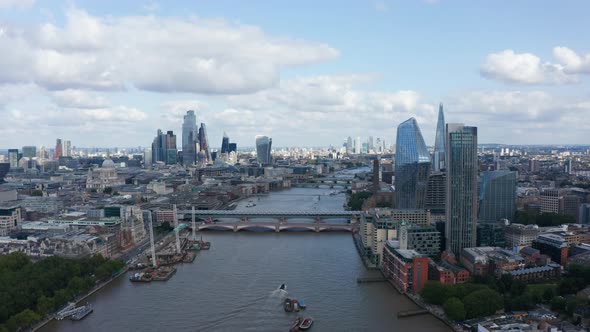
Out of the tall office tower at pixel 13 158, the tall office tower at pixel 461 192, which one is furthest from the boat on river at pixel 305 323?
the tall office tower at pixel 13 158

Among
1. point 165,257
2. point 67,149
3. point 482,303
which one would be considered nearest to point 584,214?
point 482,303

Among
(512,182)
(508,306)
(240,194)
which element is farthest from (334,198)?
(508,306)

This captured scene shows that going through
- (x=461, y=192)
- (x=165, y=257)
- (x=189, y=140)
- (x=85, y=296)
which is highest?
(x=189, y=140)

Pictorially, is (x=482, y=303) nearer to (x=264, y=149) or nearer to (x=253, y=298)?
(x=253, y=298)

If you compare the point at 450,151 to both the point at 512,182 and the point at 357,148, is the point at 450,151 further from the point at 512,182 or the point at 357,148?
the point at 357,148

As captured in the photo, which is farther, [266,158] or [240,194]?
[266,158]

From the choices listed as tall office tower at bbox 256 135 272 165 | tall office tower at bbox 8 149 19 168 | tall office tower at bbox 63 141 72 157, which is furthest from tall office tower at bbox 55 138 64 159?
tall office tower at bbox 256 135 272 165
